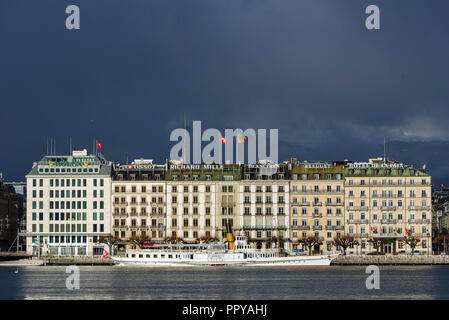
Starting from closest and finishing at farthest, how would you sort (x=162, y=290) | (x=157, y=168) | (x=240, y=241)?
1. (x=162, y=290)
2. (x=240, y=241)
3. (x=157, y=168)

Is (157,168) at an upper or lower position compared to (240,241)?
upper

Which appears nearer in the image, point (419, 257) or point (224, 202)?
point (419, 257)

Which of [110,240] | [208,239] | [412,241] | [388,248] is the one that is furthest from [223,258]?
[388,248]

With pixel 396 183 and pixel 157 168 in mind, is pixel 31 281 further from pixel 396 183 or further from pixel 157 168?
pixel 396 183

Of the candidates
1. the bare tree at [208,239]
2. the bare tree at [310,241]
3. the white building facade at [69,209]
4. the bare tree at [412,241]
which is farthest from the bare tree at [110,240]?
the bare tree at [412,241]

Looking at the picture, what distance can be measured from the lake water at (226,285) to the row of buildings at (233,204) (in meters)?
43.5

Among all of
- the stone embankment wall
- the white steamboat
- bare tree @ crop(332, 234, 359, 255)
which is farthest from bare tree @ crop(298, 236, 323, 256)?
the white steamboat

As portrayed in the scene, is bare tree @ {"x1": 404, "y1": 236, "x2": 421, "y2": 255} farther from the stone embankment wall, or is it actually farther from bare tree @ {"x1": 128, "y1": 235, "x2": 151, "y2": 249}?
bare tree @ {"x1": 128, "y1": 235, "x2": 151, "y2": 249}

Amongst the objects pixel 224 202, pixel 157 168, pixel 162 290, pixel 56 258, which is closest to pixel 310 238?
pixel 224 202

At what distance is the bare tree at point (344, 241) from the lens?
175150 mm

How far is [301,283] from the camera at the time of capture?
11144 cm

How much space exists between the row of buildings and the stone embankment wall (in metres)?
12.6

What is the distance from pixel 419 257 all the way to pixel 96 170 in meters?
59.4
